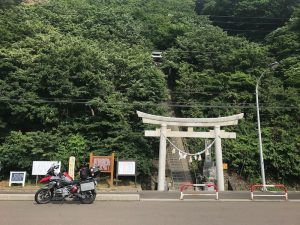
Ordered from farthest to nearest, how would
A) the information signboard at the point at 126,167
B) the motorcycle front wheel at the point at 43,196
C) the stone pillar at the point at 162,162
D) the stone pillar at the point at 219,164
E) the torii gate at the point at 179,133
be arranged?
1. the torii gate at the point at 179,133
2. the stone pillar at the point at 219,164
3. the stone pillar at the point at 162,162
4. the information signboard at the point at 126,167
5. the motorcycle front wheel at the point at 43,196

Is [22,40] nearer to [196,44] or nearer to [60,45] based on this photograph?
[60,45]

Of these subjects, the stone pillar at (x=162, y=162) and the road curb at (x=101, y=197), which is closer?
the road curb at (x=101, y=197)

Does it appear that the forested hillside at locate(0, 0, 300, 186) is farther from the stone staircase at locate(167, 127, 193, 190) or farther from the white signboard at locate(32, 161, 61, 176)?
the stone staircase at locate(167, 127, 193, 190)

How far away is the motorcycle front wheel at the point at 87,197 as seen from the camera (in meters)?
13.1

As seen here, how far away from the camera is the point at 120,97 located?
25734 mm

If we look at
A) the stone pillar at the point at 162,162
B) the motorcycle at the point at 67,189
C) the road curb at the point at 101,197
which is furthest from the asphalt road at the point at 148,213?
the stone pillar at the point at 162,162

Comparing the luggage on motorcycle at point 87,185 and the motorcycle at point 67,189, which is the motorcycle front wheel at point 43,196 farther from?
the luggage on motorcycle at point 87,185

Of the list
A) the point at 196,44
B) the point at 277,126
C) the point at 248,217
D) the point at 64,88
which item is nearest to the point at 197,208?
the point at 248,217

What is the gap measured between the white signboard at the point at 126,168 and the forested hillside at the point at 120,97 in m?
1.26

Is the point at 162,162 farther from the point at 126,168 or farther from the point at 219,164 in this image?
the point at 219,164

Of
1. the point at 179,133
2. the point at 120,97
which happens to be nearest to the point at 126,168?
the point at 179,133

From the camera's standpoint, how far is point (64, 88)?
2414cm

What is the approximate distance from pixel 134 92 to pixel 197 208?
1508 cm

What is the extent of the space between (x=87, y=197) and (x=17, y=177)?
10259mm
